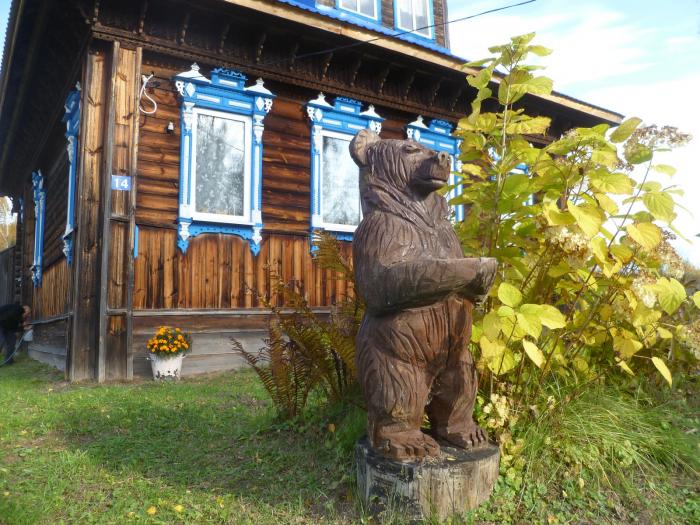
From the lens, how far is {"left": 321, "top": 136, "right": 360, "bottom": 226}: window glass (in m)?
8.49

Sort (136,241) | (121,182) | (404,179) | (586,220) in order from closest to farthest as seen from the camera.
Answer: (586,220) → (404,179) → (121,182) → (136,241)

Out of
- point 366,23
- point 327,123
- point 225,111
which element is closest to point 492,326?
point 225,111

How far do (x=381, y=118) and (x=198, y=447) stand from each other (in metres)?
6.69

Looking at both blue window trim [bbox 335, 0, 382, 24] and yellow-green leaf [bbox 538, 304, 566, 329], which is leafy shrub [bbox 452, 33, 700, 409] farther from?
blue window trim [bbox 335, 0, 382, 24]

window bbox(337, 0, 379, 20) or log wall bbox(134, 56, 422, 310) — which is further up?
window bbox(337, 0, 379, 20)

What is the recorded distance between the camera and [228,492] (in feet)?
8.97

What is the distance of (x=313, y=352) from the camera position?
11.1 feet

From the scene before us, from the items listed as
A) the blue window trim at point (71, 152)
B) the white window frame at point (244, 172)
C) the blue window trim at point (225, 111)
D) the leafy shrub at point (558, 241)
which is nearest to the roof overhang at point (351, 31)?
the blue window trim at point (225, 111)

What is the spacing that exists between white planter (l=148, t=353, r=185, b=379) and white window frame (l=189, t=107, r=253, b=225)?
6.11ft

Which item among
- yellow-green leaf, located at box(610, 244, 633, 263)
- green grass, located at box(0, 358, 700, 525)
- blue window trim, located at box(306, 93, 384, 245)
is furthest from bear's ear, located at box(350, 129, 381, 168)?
blue window trim, located at box(306, 93, 384, 245)

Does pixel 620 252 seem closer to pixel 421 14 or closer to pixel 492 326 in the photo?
pixel 492 326

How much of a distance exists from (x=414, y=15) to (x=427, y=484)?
1027 cm

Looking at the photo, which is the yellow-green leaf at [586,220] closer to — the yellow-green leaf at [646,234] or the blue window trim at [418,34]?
the yellow-green leaf at [646,234]

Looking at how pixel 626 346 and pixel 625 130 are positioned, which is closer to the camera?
pixel 625 130
